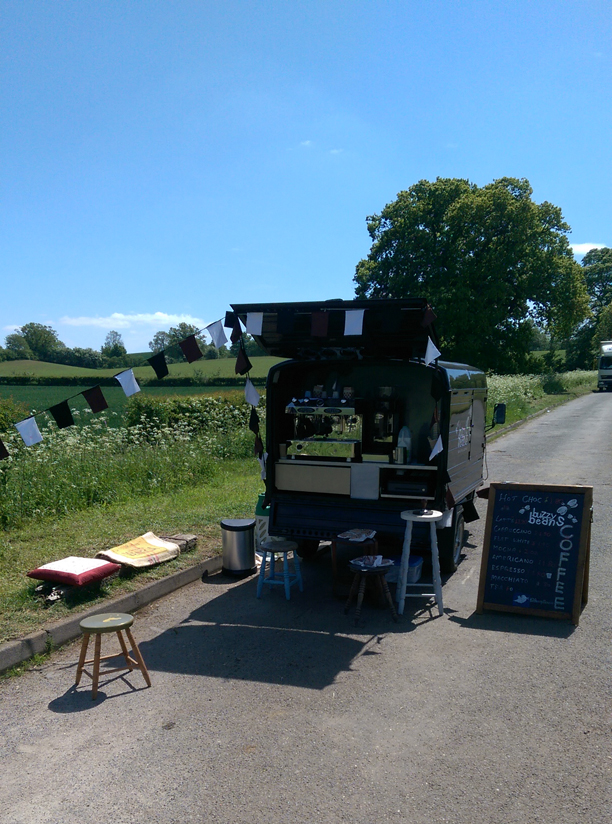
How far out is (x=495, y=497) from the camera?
6.54 meters

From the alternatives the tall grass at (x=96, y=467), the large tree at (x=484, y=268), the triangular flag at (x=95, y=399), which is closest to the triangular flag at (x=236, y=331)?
the triangular flag at (x=95, y=399)

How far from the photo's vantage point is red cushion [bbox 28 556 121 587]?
604 centimetres

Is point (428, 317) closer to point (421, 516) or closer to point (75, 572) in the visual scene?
point (421, 516)

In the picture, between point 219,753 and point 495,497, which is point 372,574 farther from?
point 219,753

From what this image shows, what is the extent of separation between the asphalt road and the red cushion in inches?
22.8

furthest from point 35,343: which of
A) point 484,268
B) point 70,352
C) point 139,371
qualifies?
point 484,268

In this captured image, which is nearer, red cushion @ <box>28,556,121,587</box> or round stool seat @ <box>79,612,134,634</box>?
round stool seat @ <box>79,612,134,634</box>

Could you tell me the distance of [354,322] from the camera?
631cm

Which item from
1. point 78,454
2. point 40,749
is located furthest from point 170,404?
point 40,749

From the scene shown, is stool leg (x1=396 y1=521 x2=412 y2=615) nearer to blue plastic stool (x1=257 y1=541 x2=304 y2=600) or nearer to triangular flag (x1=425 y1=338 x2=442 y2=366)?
blue plastic stool (x1=257 y1=541 x2=304 y2=600)

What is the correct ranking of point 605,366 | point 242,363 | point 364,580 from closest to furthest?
point 364,580 → point 242,363 → point 605,366

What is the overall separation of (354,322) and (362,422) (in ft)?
7.30

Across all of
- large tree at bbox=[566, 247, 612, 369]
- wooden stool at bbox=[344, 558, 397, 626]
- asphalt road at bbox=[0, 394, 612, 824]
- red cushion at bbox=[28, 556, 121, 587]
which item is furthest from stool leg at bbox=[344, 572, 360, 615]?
large tree at bbox=[566, 247, 612, 369]

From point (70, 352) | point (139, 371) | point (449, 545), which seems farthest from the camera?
point (70, 352)
